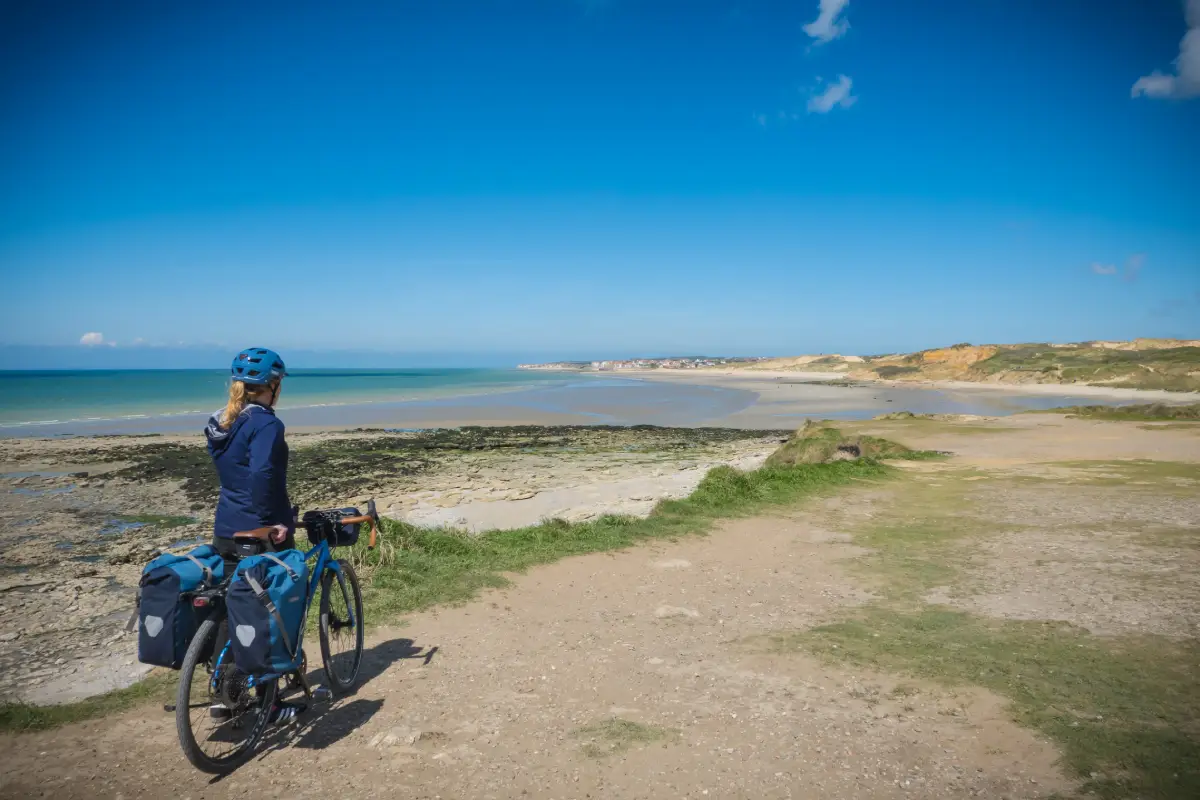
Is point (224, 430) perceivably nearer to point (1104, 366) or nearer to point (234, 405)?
point (234, 405)

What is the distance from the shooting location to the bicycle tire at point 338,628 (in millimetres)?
4656

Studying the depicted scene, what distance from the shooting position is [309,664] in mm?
5465

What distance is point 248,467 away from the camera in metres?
3.92

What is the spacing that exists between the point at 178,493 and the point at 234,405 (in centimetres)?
1519

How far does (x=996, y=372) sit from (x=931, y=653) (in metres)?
91.2

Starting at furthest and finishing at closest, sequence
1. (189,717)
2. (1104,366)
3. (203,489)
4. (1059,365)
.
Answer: (1059,365)
(1104,366)
(203,489)
(189,717)

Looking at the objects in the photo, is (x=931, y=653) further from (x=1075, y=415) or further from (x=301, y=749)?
(x=1075, y=415)

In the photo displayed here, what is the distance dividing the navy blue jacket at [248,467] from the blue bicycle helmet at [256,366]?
213mm

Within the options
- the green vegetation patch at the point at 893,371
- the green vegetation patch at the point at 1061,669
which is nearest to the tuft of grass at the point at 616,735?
the green vegetation patch at the point at 1061,669

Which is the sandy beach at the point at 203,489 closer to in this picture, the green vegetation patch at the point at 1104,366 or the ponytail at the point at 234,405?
the ponytail at the point at 234,405

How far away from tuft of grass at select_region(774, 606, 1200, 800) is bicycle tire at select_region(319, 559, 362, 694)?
11.9 feet

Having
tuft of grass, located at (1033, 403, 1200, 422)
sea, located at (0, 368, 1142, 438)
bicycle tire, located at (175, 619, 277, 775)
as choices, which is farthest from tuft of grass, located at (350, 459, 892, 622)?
sea, located at (0, 368, 1142, 438)

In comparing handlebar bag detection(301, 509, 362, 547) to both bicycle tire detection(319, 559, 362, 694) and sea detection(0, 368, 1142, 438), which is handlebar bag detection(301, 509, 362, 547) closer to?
bicycle tire detection(319, 559, 362, 694)

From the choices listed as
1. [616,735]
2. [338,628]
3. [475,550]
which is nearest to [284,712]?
[338,628]
